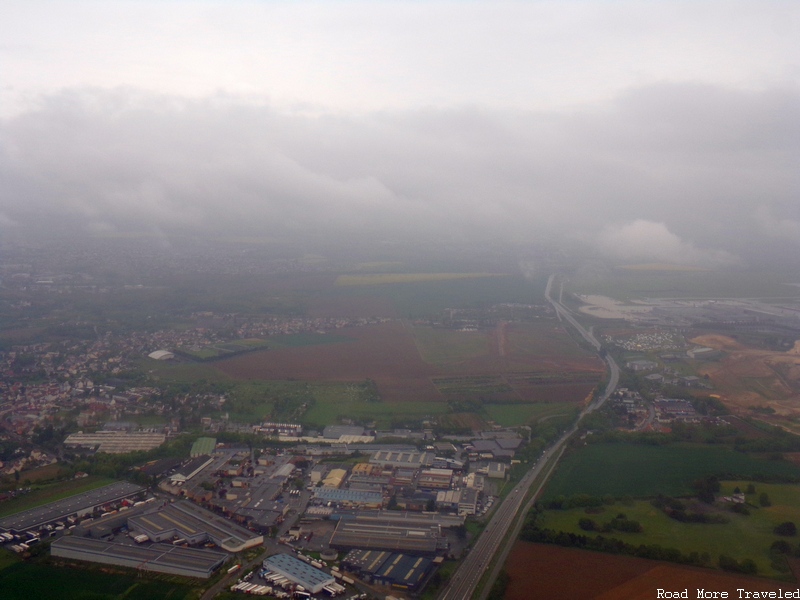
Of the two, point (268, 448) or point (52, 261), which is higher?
point (52, 261)

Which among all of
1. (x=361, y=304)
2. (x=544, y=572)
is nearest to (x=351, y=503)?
(x=544, y=572)

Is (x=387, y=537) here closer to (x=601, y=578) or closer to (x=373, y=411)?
(x=601, y=578)

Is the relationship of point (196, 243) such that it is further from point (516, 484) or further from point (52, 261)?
point (516, 484)

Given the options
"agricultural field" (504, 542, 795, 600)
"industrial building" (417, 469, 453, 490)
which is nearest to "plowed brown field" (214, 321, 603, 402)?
"industrial building" (417, 469, 453, 490)

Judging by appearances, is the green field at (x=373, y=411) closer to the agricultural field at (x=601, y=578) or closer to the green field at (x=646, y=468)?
the green field at (x=646, y=468)

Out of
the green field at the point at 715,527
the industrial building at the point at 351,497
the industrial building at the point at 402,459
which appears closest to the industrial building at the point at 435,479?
the industrial building at the point at 402,459

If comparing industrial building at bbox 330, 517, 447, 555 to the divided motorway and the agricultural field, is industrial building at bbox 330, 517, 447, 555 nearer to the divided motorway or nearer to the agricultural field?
the divided motorway
